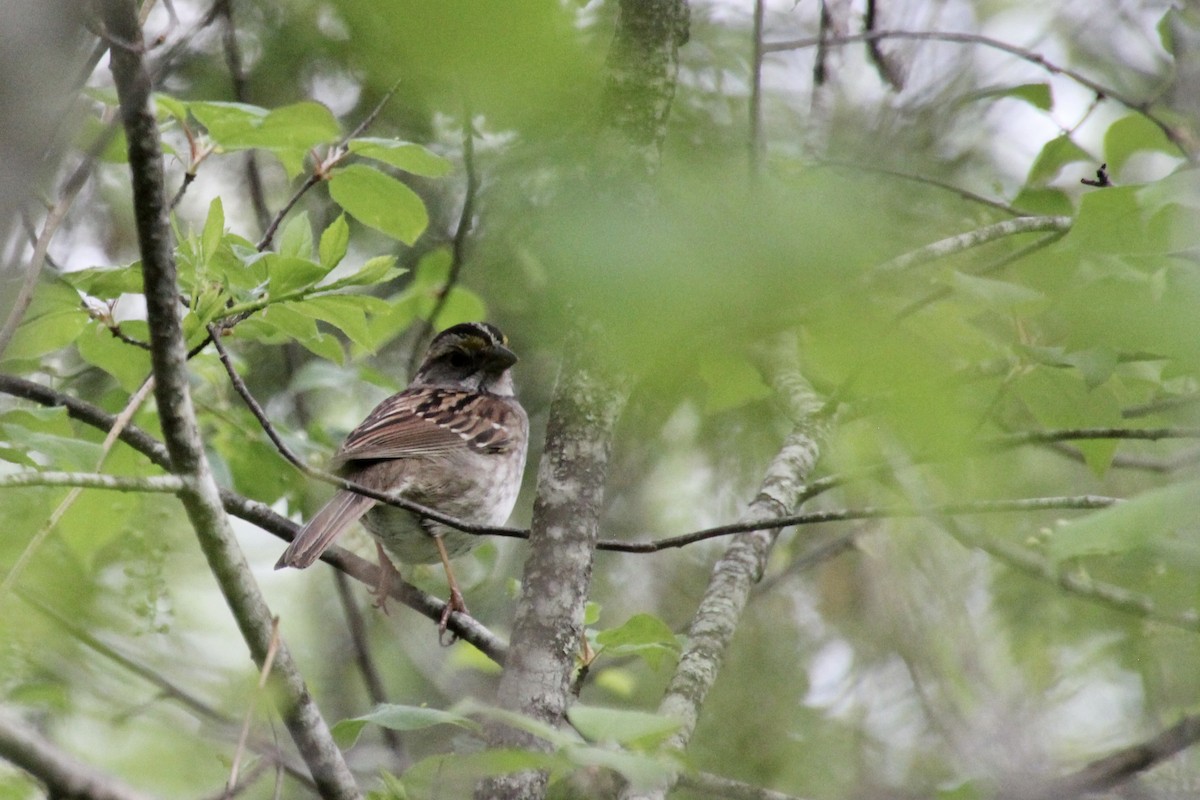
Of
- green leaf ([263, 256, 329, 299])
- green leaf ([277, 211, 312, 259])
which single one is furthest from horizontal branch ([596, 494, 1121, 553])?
Answer: green leaf ([277, 211, 312, 259])

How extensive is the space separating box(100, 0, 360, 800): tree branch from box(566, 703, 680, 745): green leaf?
733 mm

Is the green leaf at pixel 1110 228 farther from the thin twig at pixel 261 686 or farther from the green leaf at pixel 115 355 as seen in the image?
the green leaf at pixel 115 355

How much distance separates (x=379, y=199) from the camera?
3076 millimetres

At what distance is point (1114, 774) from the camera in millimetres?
3057

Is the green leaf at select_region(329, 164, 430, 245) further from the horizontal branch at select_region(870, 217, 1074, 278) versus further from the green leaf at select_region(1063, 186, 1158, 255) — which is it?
the green leaf at select_region(1063, 186, 1158, 255)

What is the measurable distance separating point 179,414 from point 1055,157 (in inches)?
112

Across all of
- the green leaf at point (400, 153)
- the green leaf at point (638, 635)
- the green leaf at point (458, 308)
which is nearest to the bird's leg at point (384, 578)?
the green leaf at point (458, 308)

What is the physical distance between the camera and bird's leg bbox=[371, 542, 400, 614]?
4.33 m

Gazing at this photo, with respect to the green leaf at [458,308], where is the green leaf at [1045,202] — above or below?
above

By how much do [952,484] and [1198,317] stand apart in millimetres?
393

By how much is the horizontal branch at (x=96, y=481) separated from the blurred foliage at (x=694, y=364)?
222mm

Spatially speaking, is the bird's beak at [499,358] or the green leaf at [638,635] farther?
the bird's beak at [499,358]

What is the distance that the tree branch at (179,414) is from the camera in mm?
1544

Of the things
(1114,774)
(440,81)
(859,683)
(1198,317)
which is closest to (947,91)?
(859,683)
